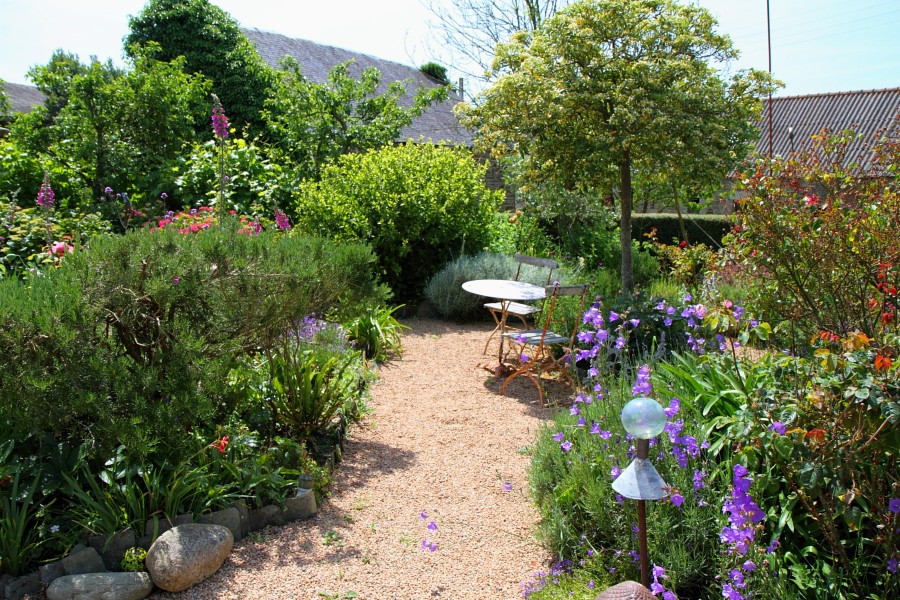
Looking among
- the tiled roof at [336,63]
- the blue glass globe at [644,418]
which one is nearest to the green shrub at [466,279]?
the blue glass globe at [644,418]

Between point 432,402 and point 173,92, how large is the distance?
779 cm

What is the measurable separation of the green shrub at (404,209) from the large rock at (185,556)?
6.06m

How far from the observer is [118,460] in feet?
10.3

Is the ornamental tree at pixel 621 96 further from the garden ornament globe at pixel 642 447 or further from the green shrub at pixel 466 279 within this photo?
the garden ornament globe at pixel 642 447

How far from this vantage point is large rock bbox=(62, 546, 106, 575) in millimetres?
2885

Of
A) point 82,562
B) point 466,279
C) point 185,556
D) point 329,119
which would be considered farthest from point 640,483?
point 329,119

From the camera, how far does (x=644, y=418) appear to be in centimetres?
206

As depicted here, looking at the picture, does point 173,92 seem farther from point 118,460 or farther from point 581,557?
point 581,557

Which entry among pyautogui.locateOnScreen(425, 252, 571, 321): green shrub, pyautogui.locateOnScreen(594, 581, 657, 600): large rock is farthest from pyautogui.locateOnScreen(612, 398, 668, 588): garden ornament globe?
pyautogui.locateOnScreen(425, 252, 571, 321): green shrub

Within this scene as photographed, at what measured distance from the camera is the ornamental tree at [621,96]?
6.67 m

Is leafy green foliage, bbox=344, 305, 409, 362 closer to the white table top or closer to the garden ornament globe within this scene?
the white table top

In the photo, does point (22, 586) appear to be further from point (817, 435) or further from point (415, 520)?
point (817, 435)

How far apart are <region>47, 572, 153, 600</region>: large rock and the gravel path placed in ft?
0.37

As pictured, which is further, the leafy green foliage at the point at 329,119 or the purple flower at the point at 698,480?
the leafy green foliage at the point at 329,119
